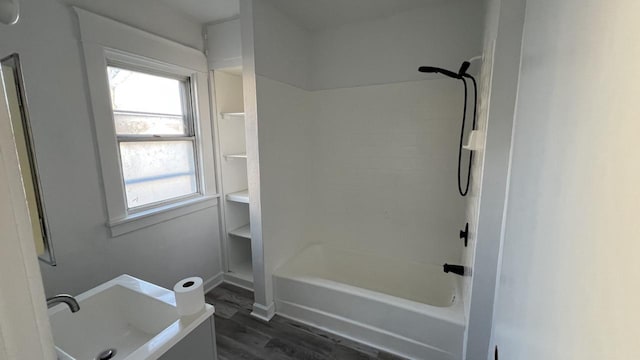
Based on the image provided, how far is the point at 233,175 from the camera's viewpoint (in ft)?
9.30

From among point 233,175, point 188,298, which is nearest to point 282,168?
point 233,175

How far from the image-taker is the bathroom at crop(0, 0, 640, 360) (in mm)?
387

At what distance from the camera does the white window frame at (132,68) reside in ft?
5.68

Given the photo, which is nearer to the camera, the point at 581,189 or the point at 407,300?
the point at 581,189

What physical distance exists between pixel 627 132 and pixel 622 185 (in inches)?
2.6

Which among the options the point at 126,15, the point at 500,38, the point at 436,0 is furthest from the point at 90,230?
the point at 436,0

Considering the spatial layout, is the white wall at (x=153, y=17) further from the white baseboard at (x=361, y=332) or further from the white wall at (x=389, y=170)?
the white baseboard at (x=361, y=332)

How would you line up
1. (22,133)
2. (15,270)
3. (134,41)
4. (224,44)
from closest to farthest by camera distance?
(15,270)
(22,133)
(134,41)
(224,44)

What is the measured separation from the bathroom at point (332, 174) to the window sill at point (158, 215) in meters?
0.02

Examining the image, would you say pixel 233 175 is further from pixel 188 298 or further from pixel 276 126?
pixel 188 298

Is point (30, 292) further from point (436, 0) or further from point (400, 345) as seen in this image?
point (436, 0)

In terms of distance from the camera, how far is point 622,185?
33 cm

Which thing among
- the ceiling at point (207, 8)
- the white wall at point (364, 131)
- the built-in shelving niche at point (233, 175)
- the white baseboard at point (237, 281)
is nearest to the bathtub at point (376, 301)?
the white wall at point (364, 131)

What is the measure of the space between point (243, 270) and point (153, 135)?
5.33 ft
